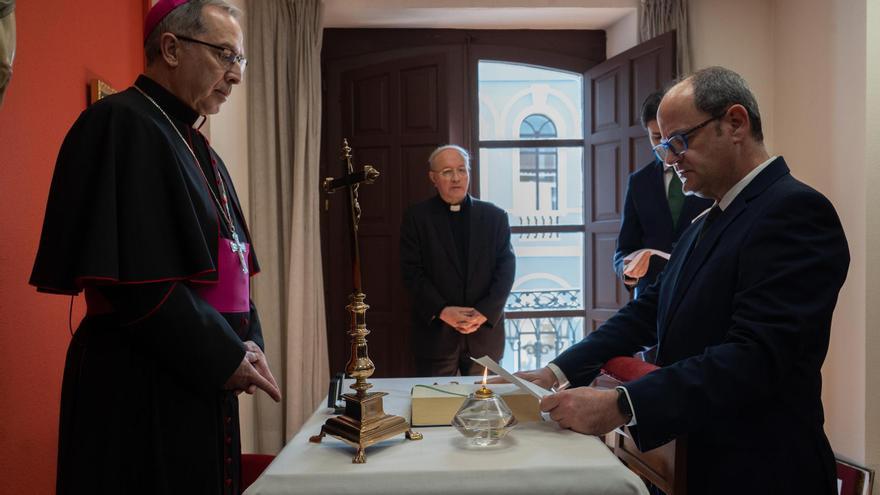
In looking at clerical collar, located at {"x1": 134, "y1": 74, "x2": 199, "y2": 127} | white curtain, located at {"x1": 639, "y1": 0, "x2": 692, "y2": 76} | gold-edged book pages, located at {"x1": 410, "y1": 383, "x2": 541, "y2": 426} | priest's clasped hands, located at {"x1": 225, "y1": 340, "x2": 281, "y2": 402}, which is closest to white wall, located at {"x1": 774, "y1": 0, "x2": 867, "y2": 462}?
white curtain, located at {"x1": 639, "y1": 0, "x2": 692, "y2": 76}

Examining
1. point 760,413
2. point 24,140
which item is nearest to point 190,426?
point 24,140

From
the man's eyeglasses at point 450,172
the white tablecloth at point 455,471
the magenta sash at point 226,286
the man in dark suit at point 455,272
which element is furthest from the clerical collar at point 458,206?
the white tablecloth at point 455,471

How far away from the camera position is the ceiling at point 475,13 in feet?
14.0

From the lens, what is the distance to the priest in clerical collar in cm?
131

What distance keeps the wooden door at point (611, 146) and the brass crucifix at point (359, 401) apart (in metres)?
3.06

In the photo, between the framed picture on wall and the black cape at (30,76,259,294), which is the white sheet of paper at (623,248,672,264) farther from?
the framed picture on wall

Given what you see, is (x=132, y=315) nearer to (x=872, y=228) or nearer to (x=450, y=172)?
(x=450, y=172)

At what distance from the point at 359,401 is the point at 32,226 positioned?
111 cm

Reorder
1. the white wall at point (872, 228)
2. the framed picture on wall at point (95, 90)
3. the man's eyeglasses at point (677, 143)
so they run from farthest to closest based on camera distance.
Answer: the white wall at point (872, 228)
the framed picture on wall at point (95, 90)
the man's eyeglasses at point (677, 143)

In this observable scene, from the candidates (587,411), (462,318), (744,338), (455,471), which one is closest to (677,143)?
(744,338)

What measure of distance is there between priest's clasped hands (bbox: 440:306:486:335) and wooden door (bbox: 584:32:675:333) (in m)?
1.37

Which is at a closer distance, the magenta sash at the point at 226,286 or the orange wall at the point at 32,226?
the magenta sash at the point at 226,286

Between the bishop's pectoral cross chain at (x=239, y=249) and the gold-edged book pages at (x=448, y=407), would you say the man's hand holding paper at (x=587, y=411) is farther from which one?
the bishop's pectoral cross chain at (x=239, y=249)

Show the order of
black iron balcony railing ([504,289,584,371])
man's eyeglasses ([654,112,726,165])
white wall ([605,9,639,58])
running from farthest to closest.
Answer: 1. black iron balcony railing ([504,289,584,371])
2. white wall ([605,9,639,58])
3. man's eyeglasses ([654,112,726,165])
